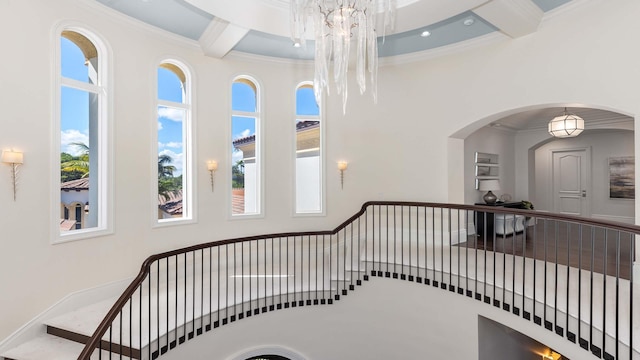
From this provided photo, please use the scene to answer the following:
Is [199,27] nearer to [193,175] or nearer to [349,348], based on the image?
[193,175]

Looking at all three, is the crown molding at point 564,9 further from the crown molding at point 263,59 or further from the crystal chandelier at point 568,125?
the crown molding at point 263,59

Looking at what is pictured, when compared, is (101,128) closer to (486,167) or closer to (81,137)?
(81,137)

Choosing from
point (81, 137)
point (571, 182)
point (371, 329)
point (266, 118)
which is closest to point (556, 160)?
point (571, 182)

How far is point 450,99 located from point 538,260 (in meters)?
3.00

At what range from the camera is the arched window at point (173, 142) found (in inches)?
196

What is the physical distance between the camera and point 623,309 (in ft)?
9.70

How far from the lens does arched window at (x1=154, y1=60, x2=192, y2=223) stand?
498 centimetres

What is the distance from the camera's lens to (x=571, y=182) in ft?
29.9

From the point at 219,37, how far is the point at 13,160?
2.98 m

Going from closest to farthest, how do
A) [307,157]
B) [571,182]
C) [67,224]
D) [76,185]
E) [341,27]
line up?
[341,27] → [67,224] → [76,185] → [307,157] → [571,182]

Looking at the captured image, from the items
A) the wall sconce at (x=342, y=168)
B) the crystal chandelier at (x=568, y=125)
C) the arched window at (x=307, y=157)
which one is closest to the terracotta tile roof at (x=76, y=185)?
the arched window at (x=307, y=157)

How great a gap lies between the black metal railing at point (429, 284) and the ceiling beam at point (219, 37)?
304 centimetres

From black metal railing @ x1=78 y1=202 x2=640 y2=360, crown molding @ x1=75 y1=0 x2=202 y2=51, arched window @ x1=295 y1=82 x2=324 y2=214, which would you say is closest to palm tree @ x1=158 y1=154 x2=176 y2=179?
black metal railing @ x1=78 y1=202 x2=640 y2=360

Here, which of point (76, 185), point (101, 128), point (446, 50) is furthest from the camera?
point (446, 50)
